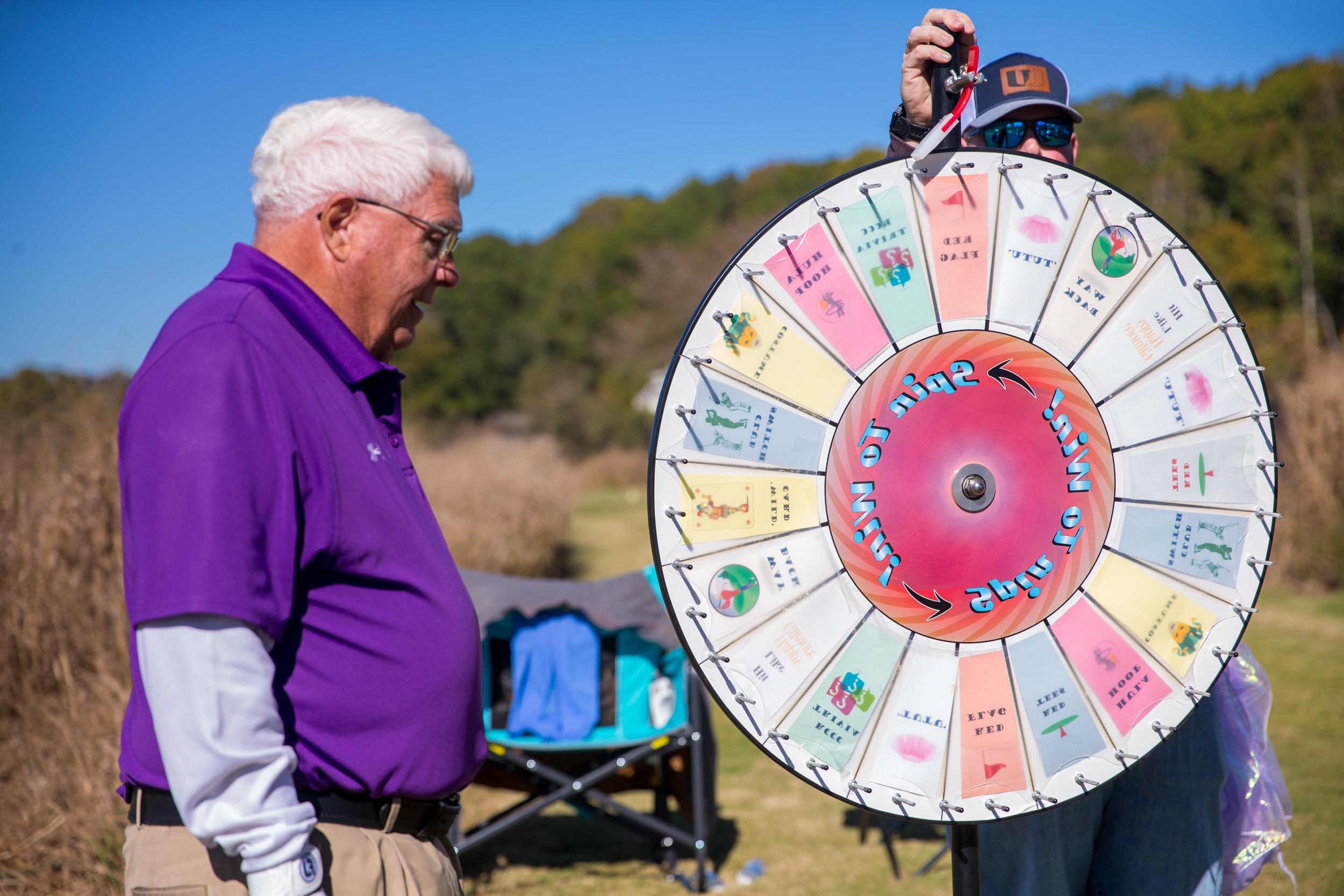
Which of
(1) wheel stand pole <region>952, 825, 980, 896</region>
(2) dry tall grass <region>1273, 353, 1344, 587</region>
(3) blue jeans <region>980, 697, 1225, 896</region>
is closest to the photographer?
(1) wheel stand pole <region>952, 825, 980, 896</region>

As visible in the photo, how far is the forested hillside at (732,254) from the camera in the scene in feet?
76.7

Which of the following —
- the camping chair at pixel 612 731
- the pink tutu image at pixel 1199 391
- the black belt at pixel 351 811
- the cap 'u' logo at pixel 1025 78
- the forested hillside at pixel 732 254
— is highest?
the forested hillside at pixel 732 254

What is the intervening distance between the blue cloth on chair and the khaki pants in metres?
2.36

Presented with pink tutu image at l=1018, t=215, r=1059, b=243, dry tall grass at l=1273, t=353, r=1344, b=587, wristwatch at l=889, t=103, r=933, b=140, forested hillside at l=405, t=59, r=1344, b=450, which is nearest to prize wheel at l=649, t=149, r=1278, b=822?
pink tutu image at l=1018, t=215, r=1059, b=243

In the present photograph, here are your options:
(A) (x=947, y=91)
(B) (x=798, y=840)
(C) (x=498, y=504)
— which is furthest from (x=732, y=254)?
(A) (x=947, y=91)

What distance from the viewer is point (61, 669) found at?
4.26 meters

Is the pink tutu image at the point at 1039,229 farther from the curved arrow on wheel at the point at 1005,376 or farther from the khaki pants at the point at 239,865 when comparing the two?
the khaki pants at the point at 239,865

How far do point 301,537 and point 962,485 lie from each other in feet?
3.05

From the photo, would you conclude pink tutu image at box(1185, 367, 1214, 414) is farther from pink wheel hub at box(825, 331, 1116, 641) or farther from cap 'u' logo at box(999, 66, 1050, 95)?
cap 'u' logo at box(999, 66, 1050, 95)

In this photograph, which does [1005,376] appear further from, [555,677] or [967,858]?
[555,677]

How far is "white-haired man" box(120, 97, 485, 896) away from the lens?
1127mm

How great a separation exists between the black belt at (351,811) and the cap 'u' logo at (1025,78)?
1644mm

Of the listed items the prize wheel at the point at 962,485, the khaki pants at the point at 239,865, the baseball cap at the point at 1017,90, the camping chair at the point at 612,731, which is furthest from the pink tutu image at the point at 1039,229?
the camping chair at the point at 612,731

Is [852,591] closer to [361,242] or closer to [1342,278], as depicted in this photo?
[361,242]
